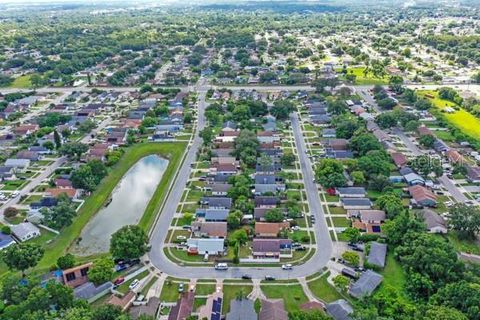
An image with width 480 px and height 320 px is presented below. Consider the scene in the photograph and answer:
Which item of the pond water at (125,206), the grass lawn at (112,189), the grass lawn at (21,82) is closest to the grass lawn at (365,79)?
the grass lawn at (112,189)

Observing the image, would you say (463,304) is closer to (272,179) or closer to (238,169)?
(272,179)

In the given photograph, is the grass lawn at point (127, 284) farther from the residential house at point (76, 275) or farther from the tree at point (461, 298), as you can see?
the tree at point (461, 298)

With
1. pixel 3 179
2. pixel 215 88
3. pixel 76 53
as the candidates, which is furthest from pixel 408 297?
pixel 76 53

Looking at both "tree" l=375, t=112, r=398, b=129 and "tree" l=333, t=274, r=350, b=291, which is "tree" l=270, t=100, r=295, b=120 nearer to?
"tree" l=375, t=112, r=398, b=129

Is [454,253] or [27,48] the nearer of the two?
[454,253]

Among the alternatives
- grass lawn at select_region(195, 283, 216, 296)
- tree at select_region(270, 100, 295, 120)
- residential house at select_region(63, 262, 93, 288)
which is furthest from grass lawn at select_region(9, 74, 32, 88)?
grass lawn at select_region(195, 283, 216, 296)
